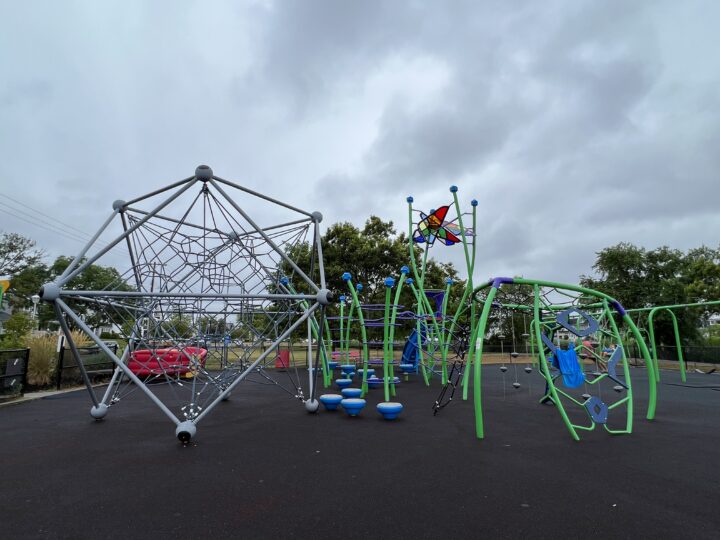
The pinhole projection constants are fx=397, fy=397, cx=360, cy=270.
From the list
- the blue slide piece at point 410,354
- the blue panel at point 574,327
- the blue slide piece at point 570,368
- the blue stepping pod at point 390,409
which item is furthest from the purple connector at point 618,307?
the blue slide piece at point 410,354

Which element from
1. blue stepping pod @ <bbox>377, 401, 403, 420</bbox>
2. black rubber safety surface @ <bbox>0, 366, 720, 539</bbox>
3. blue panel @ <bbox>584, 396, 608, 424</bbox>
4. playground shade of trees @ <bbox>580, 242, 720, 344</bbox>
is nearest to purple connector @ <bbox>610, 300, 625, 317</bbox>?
blue panel @ <bbox>584, 396, 608, 424</bbox>

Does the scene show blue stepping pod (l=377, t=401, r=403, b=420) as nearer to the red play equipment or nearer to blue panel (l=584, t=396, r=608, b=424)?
blue panel (l=584, t=396, r=608, b=424)

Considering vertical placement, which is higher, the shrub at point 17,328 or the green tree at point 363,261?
the green tree at point 363,261

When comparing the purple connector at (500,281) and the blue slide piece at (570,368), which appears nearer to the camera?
the blue slide piece at (570,368)

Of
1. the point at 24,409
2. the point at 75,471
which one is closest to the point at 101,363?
the point at 24,409

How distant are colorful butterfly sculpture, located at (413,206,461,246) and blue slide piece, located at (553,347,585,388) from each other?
6597 mm

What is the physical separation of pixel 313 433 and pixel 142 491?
9.59 ft

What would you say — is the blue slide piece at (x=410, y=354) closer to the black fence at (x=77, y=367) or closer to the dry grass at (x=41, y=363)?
the black fence at (x=77, y=367)

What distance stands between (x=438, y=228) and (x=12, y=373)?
41.9 ft

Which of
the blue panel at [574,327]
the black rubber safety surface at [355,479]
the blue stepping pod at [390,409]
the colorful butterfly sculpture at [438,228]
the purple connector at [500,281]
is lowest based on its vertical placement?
the black rubber safety surface at [355,479]

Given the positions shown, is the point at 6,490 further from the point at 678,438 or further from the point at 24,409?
the point at 678,438

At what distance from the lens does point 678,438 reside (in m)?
6.16

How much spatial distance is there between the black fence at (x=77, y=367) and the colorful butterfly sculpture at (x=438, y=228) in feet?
33.9

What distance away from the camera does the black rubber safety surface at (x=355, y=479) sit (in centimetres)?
323
